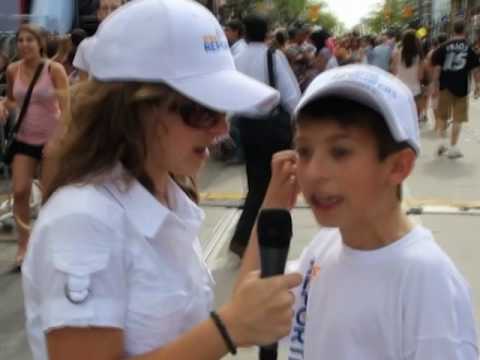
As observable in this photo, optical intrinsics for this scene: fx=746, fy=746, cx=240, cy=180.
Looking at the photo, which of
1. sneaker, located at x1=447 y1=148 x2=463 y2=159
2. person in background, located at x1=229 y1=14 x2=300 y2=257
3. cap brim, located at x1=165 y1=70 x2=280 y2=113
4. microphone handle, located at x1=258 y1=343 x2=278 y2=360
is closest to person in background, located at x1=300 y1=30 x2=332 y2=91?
sneaker, located at x1=447 y1=148 x2=463 y2=159

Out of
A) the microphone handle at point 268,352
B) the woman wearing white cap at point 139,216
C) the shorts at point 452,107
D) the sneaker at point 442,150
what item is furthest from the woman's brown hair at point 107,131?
the shorts at point 452,107

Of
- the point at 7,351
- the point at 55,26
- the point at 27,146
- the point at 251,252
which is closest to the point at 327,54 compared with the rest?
the point at 55,26

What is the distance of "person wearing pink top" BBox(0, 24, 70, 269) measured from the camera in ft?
17.8

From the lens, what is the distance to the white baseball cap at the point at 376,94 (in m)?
1.52

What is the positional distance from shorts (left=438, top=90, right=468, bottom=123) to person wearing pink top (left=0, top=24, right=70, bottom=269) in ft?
22.3

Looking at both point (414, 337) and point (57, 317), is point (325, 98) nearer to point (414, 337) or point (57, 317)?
point (414, 337)

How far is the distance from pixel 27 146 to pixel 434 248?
4.34m

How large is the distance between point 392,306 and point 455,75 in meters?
9.95

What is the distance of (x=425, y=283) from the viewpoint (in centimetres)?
148

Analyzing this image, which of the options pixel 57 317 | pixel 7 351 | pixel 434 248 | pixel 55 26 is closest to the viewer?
pixel 57 317

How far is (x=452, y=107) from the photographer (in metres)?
11.1

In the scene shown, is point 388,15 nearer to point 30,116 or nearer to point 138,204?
point 30,116

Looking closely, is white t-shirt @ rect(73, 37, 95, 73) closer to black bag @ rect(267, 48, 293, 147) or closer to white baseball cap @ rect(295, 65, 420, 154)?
white baseball cap @ rect(295, 65, 420, 154)

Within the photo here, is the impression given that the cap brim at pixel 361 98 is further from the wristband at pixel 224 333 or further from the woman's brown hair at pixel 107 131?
the wristband at pixel 224 333
